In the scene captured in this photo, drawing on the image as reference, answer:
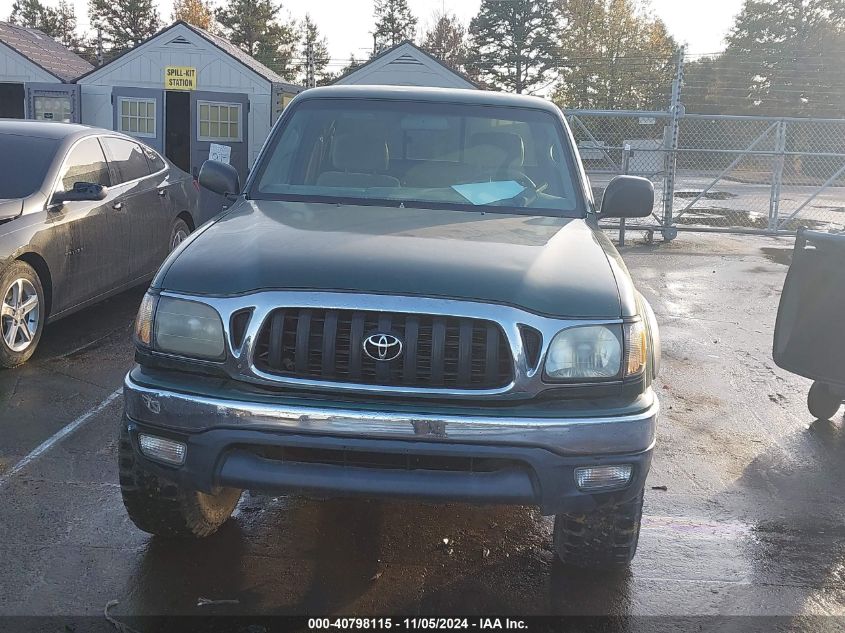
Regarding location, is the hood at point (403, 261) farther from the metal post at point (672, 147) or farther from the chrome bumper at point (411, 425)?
the metal post at point (672, 147)

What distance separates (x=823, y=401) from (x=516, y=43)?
5570cm

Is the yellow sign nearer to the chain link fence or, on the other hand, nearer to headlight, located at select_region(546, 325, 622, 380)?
the chain link fence

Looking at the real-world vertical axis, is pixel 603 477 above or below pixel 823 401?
above

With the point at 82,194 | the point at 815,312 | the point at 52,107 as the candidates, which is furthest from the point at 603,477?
the point at 52,107

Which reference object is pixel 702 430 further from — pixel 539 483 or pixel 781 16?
pixel 781 16

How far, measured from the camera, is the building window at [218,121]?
20.1 m

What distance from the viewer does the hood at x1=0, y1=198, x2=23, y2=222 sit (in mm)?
6016

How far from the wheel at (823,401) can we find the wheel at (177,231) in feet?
17.8

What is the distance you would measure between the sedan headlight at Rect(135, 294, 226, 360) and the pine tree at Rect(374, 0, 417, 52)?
7223 cm

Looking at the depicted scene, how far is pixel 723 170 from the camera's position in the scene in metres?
18.9

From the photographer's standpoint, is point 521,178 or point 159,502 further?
point 521,178

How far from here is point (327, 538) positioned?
3.84 meters

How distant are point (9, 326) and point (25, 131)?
1785mm

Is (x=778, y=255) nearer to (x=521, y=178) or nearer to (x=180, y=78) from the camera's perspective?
(x=521, y=178)
